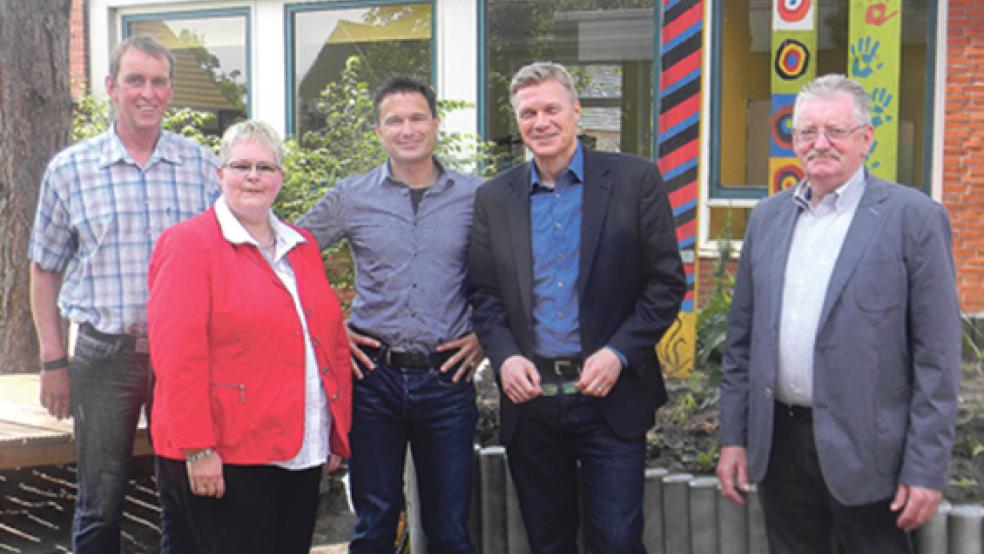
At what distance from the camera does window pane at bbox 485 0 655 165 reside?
34.7 feet

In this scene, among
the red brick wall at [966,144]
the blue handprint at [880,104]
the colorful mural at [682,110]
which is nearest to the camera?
the blue handprint at [880,104]

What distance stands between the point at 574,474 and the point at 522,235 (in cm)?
81

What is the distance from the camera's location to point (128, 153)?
145 inches

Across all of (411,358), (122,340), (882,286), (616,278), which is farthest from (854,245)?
(122,340)

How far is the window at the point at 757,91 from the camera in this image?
9375 millimetres

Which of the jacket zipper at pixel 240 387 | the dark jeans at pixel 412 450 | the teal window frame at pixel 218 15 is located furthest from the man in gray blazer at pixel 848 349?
the teal window frame at pixel 218 15

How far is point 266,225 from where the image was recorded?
10.8ft

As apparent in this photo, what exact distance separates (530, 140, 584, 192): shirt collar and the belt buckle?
0.58 metres

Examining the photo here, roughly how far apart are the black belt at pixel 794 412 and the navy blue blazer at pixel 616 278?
469mm

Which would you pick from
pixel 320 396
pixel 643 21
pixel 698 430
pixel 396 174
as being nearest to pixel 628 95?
pixel 643 21

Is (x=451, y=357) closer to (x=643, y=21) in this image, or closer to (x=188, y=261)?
(x=188, y=261)

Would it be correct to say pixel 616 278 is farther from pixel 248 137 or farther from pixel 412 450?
pixel 248 137

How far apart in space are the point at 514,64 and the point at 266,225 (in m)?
7.87

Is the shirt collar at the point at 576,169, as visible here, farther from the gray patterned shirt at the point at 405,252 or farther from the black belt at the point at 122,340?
the black belt at the point at 122,340
